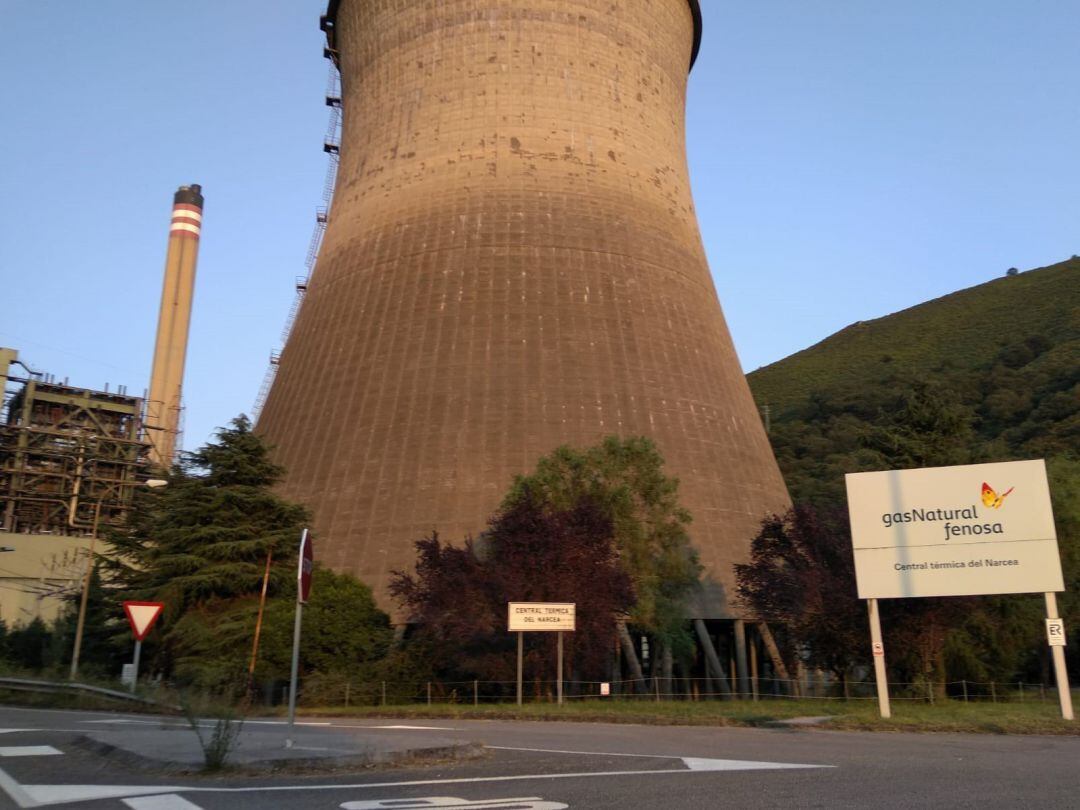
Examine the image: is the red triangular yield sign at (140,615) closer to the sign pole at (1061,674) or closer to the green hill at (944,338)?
the sign pole at (1061,674)

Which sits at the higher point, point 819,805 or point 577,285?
point 577,285

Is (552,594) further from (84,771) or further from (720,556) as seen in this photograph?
(84,771)

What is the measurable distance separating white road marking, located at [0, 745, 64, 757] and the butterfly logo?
9.57 m

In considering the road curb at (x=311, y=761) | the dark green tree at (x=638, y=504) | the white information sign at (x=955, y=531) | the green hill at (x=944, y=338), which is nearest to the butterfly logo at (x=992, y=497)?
the white information sign at (x=955, y=531)

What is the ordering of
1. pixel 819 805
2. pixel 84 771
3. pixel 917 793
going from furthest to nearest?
pixel 84 771 < pixel 917 793 < pixel 819 805

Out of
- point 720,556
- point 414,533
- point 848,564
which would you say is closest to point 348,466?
point 414,533

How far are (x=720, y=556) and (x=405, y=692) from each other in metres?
6.39

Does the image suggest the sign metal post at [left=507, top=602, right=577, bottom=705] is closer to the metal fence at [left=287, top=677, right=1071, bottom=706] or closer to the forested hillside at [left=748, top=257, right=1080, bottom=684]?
the metal fence at [left=287, top=677, right=1071, bottom=706]

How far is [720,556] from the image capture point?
18.0 meters

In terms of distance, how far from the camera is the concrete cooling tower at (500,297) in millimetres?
18078

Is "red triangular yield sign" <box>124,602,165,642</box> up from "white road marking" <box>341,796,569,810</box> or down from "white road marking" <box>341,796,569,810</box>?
up

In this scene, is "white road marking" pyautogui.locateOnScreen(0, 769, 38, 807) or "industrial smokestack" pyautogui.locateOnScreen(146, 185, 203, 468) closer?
"white road marking" pyautogui.locateOnScreen(0, 769, 38, 807)

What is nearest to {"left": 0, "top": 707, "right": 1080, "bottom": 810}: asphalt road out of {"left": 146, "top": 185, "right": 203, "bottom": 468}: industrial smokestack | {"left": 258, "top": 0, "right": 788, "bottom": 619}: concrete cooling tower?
{"left": 258, "top": 0, "right": 788, "bottom": 619}: concrete cooling tower

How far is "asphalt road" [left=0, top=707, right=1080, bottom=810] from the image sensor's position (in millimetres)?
4398
